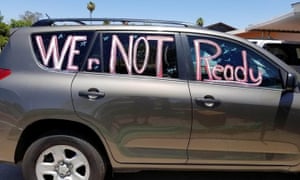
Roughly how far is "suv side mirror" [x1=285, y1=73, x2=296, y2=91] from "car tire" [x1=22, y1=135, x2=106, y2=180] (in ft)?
6.07

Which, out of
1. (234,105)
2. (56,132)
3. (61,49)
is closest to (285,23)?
(234,105)

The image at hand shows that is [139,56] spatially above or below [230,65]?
above

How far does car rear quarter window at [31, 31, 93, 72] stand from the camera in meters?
3.66

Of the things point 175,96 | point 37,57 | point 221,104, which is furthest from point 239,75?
point 37,57

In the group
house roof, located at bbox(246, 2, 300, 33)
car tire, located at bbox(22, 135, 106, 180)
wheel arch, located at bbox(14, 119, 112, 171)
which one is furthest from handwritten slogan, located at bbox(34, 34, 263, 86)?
house roof, located at bbox(246, 2, 300, 33)

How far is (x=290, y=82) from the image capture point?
354 centimetres

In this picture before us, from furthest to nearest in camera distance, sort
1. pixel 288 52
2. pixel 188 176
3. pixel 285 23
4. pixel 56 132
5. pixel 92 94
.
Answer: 1. pixel 285 23
2. pixel 288 52
3. pixel 188 176
4. pixel 56 132
5. pixel 92 94

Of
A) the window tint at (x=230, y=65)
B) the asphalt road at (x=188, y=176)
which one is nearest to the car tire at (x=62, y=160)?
the asphalt road at (x=188, y=176)

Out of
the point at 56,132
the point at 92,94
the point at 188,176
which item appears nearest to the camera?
the point at 92,94

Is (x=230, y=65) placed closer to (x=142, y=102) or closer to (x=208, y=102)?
(x=208, y=102)

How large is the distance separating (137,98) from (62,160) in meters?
0.93

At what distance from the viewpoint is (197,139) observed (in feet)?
11.8

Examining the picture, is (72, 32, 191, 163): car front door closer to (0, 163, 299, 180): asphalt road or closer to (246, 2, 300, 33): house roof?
(0, 163, 299, 180): asphalt road

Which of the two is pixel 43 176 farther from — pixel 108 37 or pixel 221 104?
pixel 221 104
